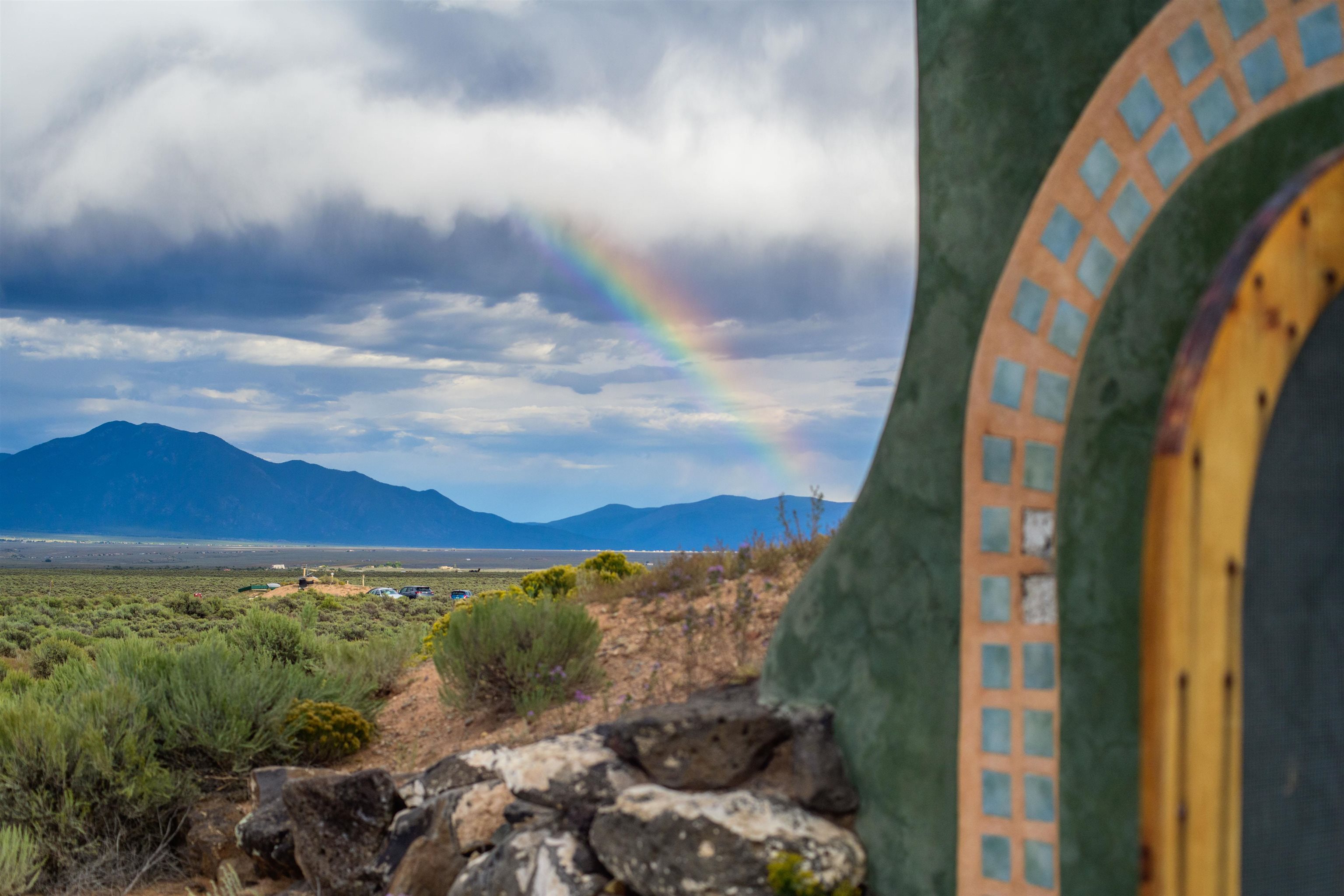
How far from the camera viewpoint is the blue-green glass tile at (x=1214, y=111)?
4.08m

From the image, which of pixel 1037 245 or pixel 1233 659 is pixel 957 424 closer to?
pixel 1037 245

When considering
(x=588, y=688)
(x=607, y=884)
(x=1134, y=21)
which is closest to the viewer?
(x=1134, y=21)

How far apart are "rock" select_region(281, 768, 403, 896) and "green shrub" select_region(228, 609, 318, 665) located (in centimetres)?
449

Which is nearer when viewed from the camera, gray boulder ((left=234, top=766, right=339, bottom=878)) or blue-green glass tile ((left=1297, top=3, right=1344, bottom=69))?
blue-green glass tile ((left=1297, top=3, right=1344, bottom=69))

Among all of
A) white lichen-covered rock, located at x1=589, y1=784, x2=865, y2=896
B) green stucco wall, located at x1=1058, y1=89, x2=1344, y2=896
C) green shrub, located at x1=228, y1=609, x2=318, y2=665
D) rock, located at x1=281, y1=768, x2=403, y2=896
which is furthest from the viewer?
green shrub, located at x1=228, y1=609, x2=318, y2=665

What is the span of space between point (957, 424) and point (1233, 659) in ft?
5.31

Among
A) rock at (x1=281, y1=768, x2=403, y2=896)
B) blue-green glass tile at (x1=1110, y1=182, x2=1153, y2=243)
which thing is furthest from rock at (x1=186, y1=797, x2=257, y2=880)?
blue-green glass tile at (x1=1110, y1=182, x2=1153, y2=243)

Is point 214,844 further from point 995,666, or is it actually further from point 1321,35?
point 1321,35

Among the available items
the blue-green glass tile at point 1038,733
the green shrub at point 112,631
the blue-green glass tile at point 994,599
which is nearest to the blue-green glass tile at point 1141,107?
the blue-green glass tile at point 994,599

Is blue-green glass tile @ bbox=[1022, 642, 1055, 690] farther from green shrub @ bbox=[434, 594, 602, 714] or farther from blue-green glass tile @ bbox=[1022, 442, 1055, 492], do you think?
green shrub @ bbox=[434, 594, 602, 714]

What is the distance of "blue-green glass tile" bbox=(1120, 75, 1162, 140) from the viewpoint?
418cm

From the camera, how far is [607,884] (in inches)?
198

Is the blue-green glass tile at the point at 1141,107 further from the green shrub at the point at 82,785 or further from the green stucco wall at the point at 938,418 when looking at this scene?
the green shrub at the point at 82,785

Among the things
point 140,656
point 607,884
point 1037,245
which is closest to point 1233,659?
point 1037,245
